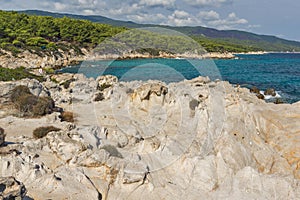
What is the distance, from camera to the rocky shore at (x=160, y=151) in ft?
26.3

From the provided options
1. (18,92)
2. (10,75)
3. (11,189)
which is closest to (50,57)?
(10,75)

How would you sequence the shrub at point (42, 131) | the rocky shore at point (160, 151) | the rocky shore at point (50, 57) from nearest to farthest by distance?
the rocky shore at point (160, 151), the shrub at point (42, 131), the rocky shore at point (50, 57)

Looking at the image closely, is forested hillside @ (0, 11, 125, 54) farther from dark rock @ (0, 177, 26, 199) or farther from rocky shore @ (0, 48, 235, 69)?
dark rock @ (0, 177, 26, 199)

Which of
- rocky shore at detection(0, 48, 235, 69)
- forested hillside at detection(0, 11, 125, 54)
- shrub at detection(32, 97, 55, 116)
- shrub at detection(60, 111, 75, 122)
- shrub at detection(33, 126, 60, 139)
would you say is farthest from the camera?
forested hillside at detection(0, 11, 125, 54)

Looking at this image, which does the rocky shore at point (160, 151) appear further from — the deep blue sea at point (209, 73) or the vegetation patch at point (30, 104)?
the deep blue sea at point (209, 73)

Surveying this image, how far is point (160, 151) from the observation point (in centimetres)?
1013

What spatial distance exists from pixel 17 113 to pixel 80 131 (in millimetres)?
6108

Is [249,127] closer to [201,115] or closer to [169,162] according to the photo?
[201,115]

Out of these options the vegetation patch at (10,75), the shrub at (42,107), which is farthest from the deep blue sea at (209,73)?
the shrub at (42,107)

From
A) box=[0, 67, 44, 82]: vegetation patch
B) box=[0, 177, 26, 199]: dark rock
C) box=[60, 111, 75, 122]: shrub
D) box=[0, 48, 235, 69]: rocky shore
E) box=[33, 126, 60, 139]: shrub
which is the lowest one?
box=[0, 48, 235, 69]: rocky shore

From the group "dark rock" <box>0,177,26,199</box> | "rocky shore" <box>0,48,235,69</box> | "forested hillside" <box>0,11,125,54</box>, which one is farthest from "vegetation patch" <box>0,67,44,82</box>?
"forested hillside" <box>0,11,125,54</box>

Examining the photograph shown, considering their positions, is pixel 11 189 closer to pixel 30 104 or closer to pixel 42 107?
pixel 42 107

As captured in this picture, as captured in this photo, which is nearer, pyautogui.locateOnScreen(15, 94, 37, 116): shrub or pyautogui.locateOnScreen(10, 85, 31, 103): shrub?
pyautogui.locateOnScreen(15, 94, 37, 116): shrub

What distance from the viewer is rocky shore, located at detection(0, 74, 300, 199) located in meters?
8.03
